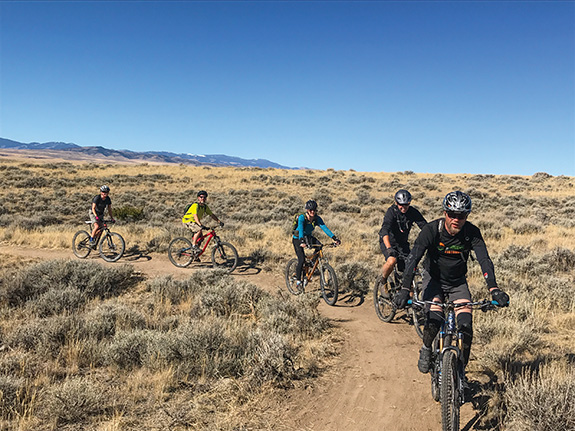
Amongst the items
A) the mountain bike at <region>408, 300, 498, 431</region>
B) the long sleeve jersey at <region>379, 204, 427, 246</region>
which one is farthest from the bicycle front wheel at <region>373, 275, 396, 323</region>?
the mountain bike at <region>408, 300, 498, 431</region>

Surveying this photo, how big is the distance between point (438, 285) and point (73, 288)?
7979mm

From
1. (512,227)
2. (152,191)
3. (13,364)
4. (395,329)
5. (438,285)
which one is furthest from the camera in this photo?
(152,191)

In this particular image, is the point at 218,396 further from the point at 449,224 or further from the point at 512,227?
the point at 512,227

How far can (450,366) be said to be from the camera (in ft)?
11.9

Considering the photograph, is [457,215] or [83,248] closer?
[457,215]

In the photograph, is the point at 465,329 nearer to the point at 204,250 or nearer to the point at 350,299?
the point at 350,299

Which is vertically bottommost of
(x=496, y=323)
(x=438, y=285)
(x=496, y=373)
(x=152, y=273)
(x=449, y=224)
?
(x=152, y=273)

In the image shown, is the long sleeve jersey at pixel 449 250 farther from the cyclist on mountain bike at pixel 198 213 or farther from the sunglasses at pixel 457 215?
the cyclist on mountain bike at pixel 198 213

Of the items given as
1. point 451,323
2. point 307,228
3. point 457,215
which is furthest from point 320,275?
point 457,215

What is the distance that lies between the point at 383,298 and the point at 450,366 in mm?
3844

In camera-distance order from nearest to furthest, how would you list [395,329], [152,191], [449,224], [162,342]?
1. [449,224]
2. [162,342]
3. [395,329]
4. [152,191]

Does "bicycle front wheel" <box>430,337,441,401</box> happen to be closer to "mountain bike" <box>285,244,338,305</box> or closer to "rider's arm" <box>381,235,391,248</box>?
"rider's arm" <box>381,235,391,248</box>

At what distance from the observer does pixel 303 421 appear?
14.1ft

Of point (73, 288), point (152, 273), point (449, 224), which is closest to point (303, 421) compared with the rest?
point (449, 224)
